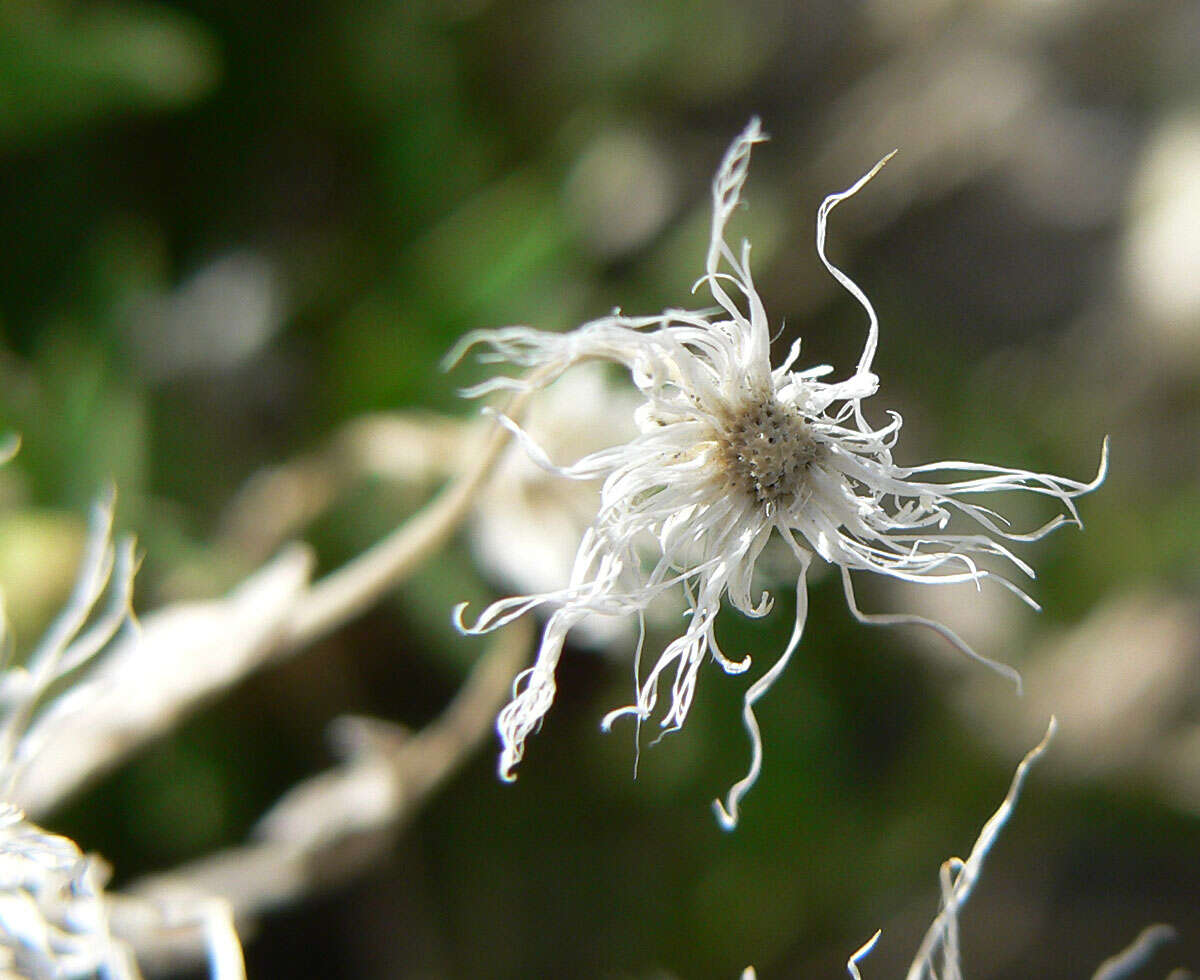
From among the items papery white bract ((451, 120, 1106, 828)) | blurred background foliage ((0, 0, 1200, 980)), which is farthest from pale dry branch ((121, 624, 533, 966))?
papery white bract ((451, 120, 1106, 828))

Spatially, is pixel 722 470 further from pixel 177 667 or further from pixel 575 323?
pixel 575 323

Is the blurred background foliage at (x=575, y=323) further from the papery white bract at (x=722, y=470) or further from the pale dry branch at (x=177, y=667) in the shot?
the papery white bract at (x=722, y=470)

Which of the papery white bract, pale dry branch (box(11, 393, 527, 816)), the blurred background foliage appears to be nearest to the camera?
the papery white bract

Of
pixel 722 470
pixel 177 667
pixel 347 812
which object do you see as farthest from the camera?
pixel 347 812

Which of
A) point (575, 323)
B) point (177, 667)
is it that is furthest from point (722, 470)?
point (575, 323)

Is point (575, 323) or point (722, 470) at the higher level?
point (722, 470)

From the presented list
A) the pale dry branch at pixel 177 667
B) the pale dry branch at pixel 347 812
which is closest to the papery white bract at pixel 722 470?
the pale dry branch at pixel 177 667

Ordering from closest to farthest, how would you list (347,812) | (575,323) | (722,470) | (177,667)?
(722,470) → (177,667) → (347,812) → (575,323)

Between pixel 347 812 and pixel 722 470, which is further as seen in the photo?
pixel 347 812

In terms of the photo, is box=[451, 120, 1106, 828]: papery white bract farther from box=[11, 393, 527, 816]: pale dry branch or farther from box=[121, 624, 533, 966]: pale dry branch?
box=[121, 624, 533, 966]: pale dry branch
